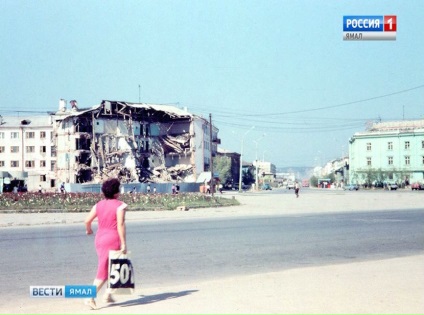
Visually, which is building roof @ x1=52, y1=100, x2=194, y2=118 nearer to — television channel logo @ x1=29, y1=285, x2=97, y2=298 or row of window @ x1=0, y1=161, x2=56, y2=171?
row of window @ x1=0, y1=161, x2=56, y2=171

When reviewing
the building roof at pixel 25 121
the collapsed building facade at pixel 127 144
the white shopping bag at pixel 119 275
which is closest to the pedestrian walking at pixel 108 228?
the white shopping bag at pixel 119 275

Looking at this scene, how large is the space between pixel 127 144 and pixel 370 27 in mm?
58678

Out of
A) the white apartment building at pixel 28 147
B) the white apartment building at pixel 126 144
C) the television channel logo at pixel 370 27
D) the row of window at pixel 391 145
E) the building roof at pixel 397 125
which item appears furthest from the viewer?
the building roof at pixel 397 125

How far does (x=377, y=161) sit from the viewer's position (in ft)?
330

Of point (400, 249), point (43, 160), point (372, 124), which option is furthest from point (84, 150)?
point (372, 124)

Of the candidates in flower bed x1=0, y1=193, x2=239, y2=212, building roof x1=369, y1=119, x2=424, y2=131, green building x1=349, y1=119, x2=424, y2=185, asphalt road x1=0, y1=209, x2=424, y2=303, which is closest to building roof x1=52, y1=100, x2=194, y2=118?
flower bed x1=0, y1=193, x2=239, y2=212

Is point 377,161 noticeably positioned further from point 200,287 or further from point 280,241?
point 200,287

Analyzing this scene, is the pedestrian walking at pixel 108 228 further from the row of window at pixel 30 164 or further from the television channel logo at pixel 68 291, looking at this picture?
the row of window at pixel 30 164

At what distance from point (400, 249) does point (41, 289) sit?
9.37 meters

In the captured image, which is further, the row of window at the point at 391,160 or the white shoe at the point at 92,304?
the row of window at the point at 391,160

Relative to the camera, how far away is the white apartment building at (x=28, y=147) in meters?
87.1

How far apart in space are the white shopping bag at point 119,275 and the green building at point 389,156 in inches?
3707

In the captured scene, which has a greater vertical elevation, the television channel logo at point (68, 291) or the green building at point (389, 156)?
the green building at point (389, 156)

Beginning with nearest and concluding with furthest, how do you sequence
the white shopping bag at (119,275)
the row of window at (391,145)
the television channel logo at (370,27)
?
the white shopping bag at (119,275), the television channel logo at (370,27), the row of window at (391,145)
